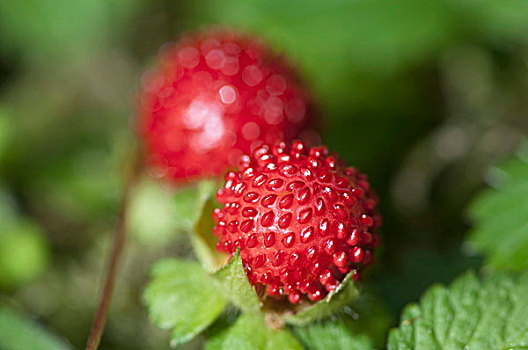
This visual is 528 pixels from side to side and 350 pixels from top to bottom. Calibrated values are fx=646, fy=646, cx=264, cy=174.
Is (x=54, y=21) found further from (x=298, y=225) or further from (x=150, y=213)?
(x=298, y=225)

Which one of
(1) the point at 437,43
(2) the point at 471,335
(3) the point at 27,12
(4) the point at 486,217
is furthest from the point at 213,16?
(2) the point at 471,335

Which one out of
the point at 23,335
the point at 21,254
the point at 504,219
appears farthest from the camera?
the point at 21,254

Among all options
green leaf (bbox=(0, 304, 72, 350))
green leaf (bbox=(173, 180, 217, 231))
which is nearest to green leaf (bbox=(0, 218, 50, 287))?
green leaf (bbox=(0, 304, 72, 350))

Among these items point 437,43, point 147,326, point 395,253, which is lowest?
point 147,326

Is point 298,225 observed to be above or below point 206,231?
above

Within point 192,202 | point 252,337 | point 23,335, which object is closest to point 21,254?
point 23,335

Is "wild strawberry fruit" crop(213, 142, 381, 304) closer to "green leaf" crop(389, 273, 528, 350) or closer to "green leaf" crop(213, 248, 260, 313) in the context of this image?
"green leaf" crop(213, 248, 260, 313)

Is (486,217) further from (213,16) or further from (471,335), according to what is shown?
(213,16)
